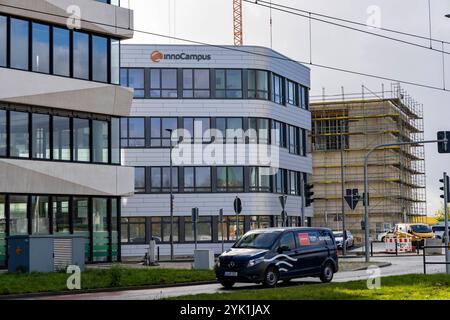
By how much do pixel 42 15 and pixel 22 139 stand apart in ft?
16.4

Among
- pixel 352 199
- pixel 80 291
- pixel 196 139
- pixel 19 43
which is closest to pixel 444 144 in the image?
pixel 352 199

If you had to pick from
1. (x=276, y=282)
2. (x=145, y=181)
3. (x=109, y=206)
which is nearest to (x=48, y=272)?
(x=276, y=282)

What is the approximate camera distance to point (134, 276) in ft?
87.9

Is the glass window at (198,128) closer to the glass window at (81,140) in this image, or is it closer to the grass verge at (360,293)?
the glass window at (81,140)

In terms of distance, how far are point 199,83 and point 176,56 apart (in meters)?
2.40

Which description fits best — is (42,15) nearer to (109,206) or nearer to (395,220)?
(109,206)

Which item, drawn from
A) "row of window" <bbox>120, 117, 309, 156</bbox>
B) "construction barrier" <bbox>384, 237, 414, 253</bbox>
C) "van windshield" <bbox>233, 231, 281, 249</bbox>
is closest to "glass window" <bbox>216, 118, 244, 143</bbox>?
"row of window" <bbox>120, 117, 309, 156</bbox>

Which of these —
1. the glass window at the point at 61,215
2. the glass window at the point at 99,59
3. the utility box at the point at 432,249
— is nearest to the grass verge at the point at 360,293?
the glass window at the point at 61,215

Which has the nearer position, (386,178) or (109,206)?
(109,206)

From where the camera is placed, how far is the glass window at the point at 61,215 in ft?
118

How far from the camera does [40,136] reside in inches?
1396

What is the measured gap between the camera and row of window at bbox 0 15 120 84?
112 feet

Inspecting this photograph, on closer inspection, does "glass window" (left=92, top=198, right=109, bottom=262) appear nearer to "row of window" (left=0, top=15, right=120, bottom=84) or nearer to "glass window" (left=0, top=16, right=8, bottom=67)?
"row of window" (left=0, top=15, right=120, bottom=84)

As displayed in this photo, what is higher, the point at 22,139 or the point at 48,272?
the point at 22,139
